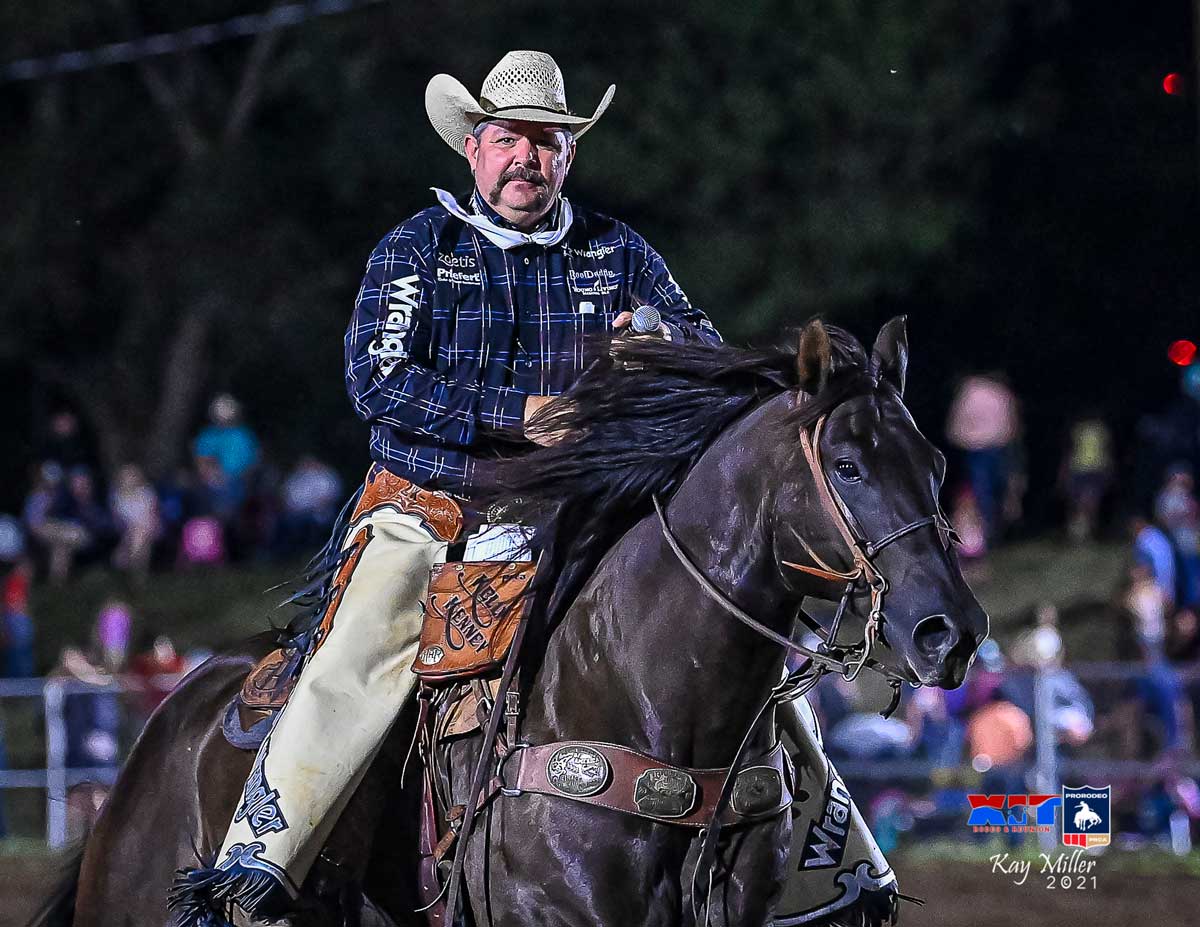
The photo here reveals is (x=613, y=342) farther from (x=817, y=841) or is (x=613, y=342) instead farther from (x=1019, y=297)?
(x=1019, y=297)

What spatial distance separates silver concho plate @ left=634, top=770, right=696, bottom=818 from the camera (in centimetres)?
382

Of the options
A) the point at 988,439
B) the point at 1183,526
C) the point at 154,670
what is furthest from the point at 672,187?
the point at 154,670

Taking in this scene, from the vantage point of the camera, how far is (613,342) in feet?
13.3

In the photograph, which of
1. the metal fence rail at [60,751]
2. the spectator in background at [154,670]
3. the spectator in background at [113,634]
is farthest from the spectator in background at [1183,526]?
the spectator in background at [113,634]

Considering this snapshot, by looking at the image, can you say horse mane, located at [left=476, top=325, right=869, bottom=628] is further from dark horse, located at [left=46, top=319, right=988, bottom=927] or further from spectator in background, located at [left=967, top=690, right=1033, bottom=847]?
spectator in background, located at [left=967, top=690, right=1033, bottom=847]

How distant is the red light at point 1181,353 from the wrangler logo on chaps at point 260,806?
14.0 m

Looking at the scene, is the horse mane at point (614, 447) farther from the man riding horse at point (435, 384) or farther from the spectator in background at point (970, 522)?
the spectator in background at point (970, 522)

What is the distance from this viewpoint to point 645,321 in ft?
13.6

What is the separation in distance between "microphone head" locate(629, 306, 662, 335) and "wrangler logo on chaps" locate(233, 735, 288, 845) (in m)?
1.25

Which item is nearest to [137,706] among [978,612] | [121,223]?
[978,612]

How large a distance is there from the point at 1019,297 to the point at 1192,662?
356 inches

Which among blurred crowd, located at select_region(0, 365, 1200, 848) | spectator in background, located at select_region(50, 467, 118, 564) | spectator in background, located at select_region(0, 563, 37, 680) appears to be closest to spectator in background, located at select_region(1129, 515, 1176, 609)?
blurred crowd, located at select_region(0, 365, 1200, 848)

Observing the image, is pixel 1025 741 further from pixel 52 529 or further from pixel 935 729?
pixel 52 529

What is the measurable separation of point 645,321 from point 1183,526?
9719 mm
